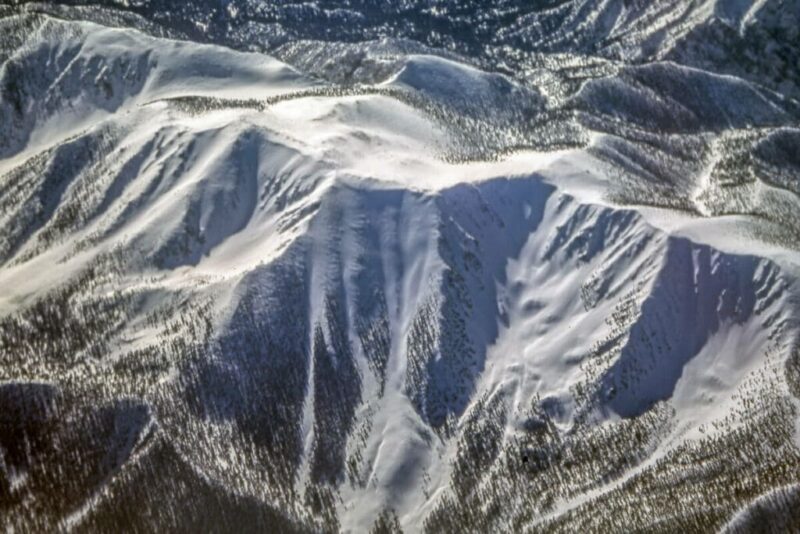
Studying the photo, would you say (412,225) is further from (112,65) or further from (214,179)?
(112,65)

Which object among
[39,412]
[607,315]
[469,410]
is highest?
[607,315]

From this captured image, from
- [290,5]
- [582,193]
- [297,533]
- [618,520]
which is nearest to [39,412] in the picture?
[297,533]

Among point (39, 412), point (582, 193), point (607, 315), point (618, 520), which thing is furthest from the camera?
point (582, 193)

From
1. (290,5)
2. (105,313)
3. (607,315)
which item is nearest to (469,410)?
(607,315)

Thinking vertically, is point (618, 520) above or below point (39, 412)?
above

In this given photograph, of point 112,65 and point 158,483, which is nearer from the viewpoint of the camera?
point 158,483

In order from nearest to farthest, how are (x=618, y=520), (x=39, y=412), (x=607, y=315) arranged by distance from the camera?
(x=618, y=520)
(x=39, y=412)
(x=607, y=315)

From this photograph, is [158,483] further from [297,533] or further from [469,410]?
[469,410]
